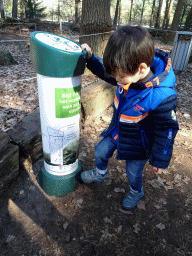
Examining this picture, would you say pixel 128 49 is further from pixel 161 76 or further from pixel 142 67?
pixel 161 76

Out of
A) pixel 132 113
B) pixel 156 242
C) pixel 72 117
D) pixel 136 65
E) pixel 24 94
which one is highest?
pixel 136 65

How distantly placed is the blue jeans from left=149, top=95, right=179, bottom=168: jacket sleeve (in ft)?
0.84

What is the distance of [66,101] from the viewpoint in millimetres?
1968

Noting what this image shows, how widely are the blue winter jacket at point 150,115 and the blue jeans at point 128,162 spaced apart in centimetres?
12

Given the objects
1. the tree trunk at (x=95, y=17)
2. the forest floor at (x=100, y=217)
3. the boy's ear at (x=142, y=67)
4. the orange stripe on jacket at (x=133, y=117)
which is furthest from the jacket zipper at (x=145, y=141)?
the tree trunk at (x=95, y=17)

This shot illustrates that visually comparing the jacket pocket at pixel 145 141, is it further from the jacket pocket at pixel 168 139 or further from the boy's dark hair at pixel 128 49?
the boy's dark hair at pixel 128 49

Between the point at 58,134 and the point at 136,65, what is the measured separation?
117 cm

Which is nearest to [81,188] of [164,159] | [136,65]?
[164,159]

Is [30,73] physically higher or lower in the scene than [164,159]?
lower

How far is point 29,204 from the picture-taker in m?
2.52

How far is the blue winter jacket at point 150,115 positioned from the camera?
163cm

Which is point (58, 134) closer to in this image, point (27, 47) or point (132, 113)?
point (132, 113)

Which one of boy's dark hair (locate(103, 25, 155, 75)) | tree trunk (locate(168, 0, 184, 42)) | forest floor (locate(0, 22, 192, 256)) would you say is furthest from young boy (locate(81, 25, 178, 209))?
tree trunk (locate(168, 0, 184, 42))

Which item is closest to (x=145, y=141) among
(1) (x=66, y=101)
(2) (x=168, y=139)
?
(2) (x=168, y=139)
